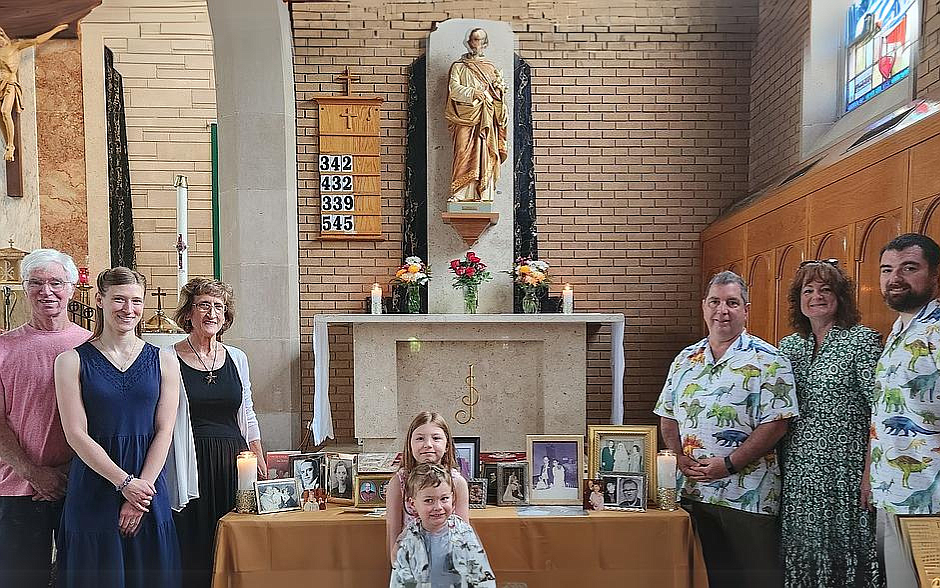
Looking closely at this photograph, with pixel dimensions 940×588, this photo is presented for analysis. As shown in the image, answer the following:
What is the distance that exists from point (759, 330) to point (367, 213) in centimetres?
307

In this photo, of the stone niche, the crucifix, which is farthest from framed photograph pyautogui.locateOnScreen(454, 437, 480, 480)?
the crucifix

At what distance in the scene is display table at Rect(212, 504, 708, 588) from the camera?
9.37 feet

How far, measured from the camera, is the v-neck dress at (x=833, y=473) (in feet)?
8.86

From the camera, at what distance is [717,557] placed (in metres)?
2.92

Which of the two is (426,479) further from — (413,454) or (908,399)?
(908,399)

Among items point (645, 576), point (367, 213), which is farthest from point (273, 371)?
point (645, 576)

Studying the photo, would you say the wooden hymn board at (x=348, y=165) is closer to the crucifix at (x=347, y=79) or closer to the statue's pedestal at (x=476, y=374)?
the crucifix at (x=347, y=79)

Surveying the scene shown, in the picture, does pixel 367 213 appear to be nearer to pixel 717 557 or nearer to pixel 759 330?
pixel 759 330

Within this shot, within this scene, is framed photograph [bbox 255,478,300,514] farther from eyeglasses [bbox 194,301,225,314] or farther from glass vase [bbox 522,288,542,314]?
glass vase [bbox 522,288,542,314]

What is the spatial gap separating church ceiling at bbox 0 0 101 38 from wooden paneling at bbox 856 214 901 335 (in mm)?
6409

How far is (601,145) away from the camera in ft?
20.3

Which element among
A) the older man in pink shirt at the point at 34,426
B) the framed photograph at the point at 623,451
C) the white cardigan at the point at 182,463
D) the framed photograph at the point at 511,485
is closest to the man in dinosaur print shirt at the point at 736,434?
the framed photograph at the point at 623,451

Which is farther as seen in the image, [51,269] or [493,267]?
[493,267]

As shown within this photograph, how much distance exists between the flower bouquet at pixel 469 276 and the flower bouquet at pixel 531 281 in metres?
0.30
